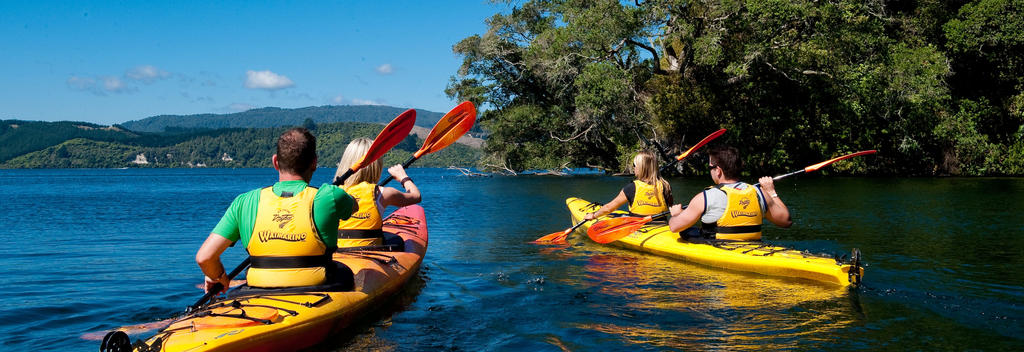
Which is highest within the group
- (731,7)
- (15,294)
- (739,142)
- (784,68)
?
(731,7)

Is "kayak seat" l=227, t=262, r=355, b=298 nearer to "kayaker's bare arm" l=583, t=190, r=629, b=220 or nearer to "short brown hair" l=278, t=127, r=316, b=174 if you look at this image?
"short brown hair" l=278, t=127, r=316, b=174

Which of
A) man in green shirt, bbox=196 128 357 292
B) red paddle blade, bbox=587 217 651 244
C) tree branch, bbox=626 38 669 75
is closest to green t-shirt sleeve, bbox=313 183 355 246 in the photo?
man in green shirt, bbox=196 128 357 292

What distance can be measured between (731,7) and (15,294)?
22.9 meters

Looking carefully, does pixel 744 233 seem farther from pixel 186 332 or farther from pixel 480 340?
pixel 186 332

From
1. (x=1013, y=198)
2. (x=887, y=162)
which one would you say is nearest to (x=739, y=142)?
(x=887, y=162)

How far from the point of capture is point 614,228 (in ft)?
31.0

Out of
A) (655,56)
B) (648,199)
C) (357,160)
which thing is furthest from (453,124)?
(655,56)

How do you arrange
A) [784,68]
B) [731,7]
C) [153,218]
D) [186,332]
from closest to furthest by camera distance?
[186,332]
[153,218]
[731,7]
[784,68]

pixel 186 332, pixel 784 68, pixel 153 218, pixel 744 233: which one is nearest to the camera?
pixel 186 332

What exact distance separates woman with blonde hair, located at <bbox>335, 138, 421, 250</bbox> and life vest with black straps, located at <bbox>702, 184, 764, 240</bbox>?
3.32 metres

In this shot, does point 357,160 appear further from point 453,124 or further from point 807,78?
point 807,78

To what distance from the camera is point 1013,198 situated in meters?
17.0

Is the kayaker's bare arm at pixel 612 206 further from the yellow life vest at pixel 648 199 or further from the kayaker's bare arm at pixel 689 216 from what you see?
the kayaker's bare arm at pixel 689 216

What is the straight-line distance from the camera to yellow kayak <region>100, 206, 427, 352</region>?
12.4 feet
